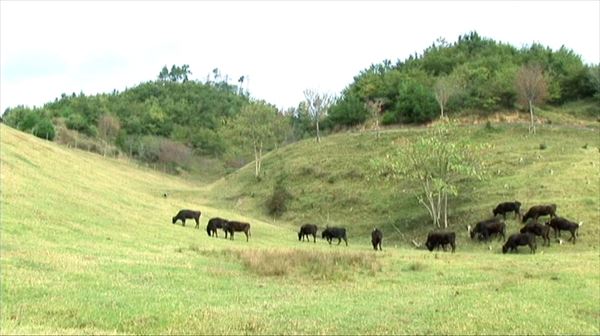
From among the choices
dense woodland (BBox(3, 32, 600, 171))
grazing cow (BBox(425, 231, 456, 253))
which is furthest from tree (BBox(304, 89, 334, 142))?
grazing cow (BBox(425, 231, 456, 253))

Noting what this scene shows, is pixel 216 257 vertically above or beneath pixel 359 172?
beneath

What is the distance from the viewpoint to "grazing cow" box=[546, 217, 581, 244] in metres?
36.9

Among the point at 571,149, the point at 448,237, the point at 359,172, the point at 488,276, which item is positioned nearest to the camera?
the point at 488,276

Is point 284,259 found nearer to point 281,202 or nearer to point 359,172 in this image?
point 281,202

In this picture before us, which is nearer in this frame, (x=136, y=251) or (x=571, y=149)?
(x=136, y=251)

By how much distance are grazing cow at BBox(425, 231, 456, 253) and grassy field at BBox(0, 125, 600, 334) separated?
64.3 inches

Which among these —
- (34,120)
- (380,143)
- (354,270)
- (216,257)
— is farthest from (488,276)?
(34,120)

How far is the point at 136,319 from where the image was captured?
13.8 meters

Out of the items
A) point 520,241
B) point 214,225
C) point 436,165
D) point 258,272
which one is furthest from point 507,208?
point 258,272

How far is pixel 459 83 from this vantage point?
85.8 metres

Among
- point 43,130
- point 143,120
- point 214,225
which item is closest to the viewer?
point 214,225

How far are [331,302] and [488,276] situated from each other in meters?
8.96

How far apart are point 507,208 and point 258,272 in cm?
2615

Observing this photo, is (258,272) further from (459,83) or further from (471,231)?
(459,83)
